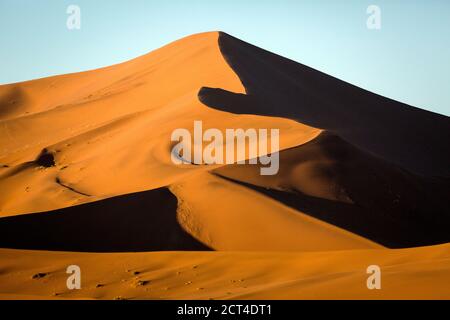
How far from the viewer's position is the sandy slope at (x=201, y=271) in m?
7.90

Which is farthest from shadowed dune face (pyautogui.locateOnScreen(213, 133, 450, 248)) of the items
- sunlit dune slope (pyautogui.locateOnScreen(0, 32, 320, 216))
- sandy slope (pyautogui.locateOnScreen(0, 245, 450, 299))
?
sandy slope (pyautogui.locateOnScreen(0, 245, 450, 299))

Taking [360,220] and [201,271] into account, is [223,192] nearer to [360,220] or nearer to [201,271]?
[360,220]

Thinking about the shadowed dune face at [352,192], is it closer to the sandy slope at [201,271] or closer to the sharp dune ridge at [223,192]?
the sharp dune ridge at [223,192]

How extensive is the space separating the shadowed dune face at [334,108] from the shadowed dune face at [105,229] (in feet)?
35.2

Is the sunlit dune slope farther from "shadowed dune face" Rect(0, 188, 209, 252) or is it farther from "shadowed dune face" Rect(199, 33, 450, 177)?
"shadowed dune face" Rect(199, 33, 450, 177)

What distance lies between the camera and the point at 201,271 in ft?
33.6

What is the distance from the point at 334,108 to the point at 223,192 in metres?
20.2

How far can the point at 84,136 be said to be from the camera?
27.5m

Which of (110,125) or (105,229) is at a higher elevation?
(110,125)

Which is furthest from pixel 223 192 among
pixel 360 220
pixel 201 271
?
pixel 201 271

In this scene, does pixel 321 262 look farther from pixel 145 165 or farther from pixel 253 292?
pixel 145 165

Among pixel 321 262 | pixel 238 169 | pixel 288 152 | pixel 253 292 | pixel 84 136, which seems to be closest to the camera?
pixel 253 292

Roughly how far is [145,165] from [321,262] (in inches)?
421
